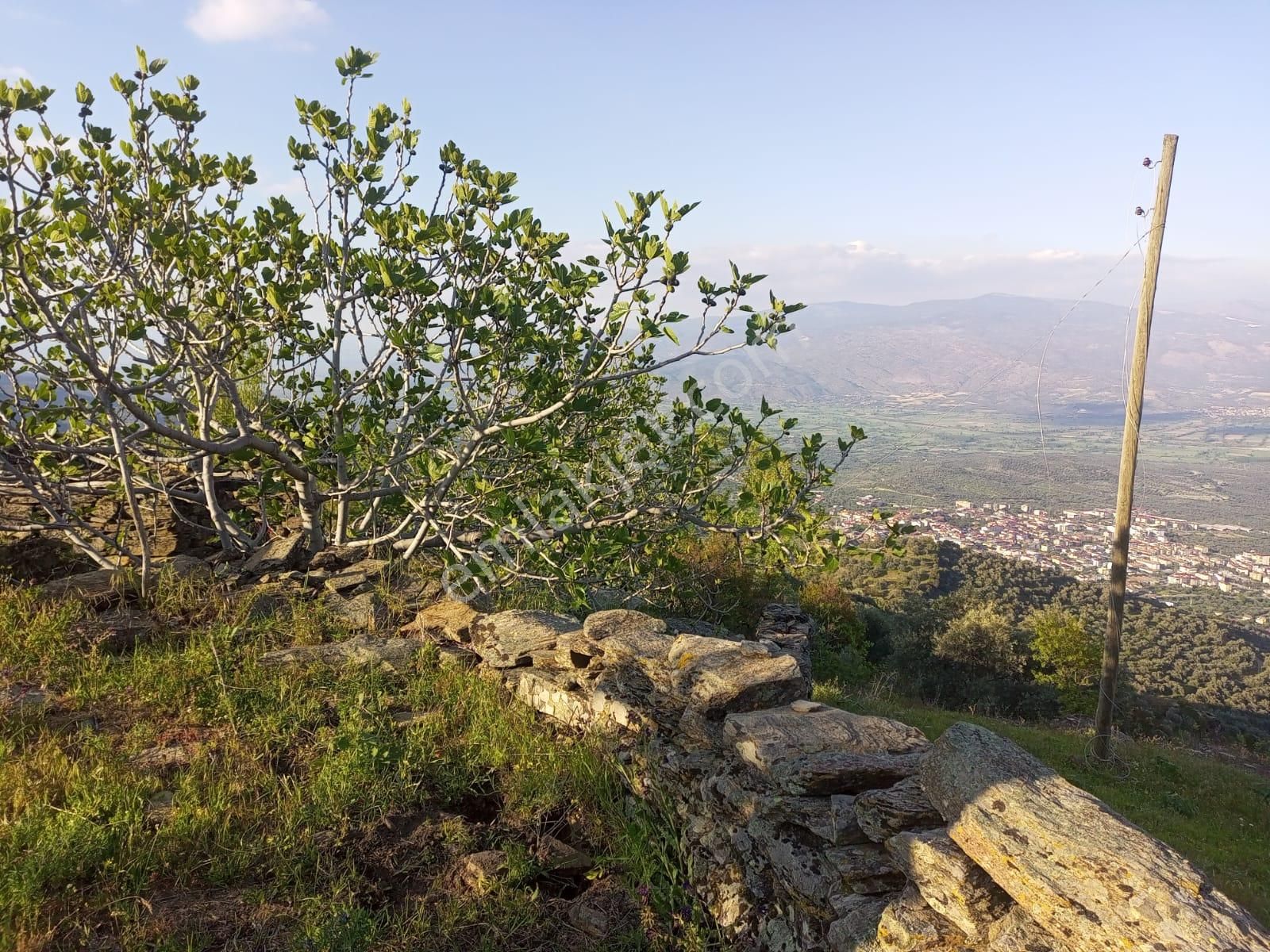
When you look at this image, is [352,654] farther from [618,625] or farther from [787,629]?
[787,629]

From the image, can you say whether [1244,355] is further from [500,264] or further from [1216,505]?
[500,264]

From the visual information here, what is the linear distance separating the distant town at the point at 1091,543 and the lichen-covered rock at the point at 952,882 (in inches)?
1652

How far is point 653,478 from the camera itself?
7.38 m

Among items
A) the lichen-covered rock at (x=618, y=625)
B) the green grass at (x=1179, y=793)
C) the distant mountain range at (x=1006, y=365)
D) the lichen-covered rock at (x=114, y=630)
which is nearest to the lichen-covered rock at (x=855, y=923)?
the lichen-covered rock at (x=618, y=625)

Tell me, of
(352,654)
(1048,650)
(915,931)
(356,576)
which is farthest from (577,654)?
(1048,650)

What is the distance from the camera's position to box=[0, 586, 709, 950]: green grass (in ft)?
10.1

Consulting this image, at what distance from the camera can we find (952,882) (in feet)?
9.00

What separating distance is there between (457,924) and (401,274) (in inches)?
170

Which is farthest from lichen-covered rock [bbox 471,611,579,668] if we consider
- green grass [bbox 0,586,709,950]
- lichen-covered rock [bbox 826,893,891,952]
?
lichen-covered rock [bbox 826,893,891,952]

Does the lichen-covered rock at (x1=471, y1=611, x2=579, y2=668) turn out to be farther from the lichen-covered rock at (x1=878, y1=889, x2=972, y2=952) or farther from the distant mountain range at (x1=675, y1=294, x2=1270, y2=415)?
the distant mountain range at (x1=675, y1=294, x2=1270, y2=415)

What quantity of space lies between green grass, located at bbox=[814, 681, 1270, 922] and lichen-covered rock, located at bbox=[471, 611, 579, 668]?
6768mm

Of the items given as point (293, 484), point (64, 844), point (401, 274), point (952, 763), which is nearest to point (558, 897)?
point (952, 763)

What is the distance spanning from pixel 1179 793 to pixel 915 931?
15490 millimetres

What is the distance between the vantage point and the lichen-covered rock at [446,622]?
6429 mm
